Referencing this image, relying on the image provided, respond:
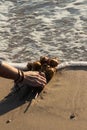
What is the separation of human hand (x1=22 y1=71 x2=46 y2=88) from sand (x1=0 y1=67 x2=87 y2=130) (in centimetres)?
19

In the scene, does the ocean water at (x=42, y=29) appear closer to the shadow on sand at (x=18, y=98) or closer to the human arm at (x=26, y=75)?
A: the shadow on sand at (x=18, y=98)

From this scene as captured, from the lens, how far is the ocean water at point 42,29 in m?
4.46

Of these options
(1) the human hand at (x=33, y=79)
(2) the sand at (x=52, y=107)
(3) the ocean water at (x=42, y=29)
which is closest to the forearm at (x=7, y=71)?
(1) the human hand at (x=33, y=79)

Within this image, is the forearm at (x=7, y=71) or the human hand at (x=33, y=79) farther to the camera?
the human hand at (x=33, y=79)

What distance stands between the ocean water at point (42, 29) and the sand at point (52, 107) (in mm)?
759

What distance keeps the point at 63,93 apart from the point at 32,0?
11.0 ft

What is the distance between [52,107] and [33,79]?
31 cm

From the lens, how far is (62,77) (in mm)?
3639

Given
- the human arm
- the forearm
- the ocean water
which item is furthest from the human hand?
the ocean water

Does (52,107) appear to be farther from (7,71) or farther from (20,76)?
(7,71)

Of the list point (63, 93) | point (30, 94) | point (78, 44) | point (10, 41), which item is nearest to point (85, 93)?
point (63, 93)

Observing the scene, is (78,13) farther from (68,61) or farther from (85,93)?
(85,93)

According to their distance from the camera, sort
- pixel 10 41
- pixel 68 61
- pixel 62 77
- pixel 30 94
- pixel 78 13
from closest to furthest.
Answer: pixel 30 94 < pixel 62 77 < pixel 68 61 < pixel 10 41 < pixel 78 13

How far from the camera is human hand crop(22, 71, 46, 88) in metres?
2.97
